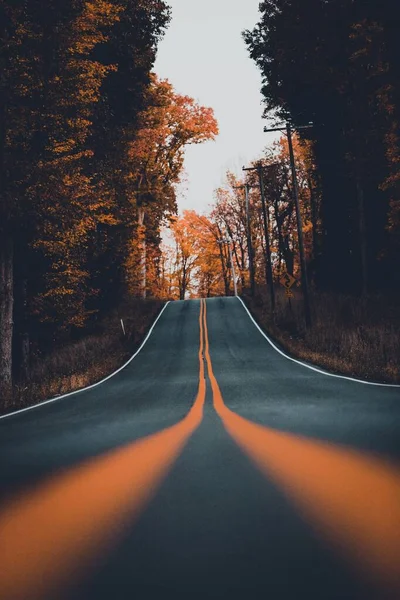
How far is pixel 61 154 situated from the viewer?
14.7m

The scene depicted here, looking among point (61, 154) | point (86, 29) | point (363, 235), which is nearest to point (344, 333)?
point (363, 235)

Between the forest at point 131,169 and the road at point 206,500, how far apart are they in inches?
182

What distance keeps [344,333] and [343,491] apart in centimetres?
1495

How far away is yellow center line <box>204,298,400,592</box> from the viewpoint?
9.64 ft

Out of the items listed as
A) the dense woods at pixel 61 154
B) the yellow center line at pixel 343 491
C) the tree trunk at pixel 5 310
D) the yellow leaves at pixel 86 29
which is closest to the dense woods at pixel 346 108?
the dense woods at pixel 61 154

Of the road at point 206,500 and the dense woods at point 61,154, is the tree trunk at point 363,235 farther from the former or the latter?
the road at point 206,500

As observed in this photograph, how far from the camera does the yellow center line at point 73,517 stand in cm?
289

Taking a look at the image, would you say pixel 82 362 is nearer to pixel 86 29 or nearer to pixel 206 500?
pixel 86 29

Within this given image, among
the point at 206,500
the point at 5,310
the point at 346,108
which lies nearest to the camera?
the point at 206,500

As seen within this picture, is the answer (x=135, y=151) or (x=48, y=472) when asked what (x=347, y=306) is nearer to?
(x=135, y=151)

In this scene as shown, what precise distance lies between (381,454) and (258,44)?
91.7 feet

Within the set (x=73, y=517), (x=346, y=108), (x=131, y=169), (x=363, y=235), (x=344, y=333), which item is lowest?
(x=73, y=517)

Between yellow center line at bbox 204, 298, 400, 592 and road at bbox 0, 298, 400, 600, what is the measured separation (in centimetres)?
1

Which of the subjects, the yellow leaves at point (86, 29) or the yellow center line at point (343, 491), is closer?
the yellow center line at point (343, 491)
